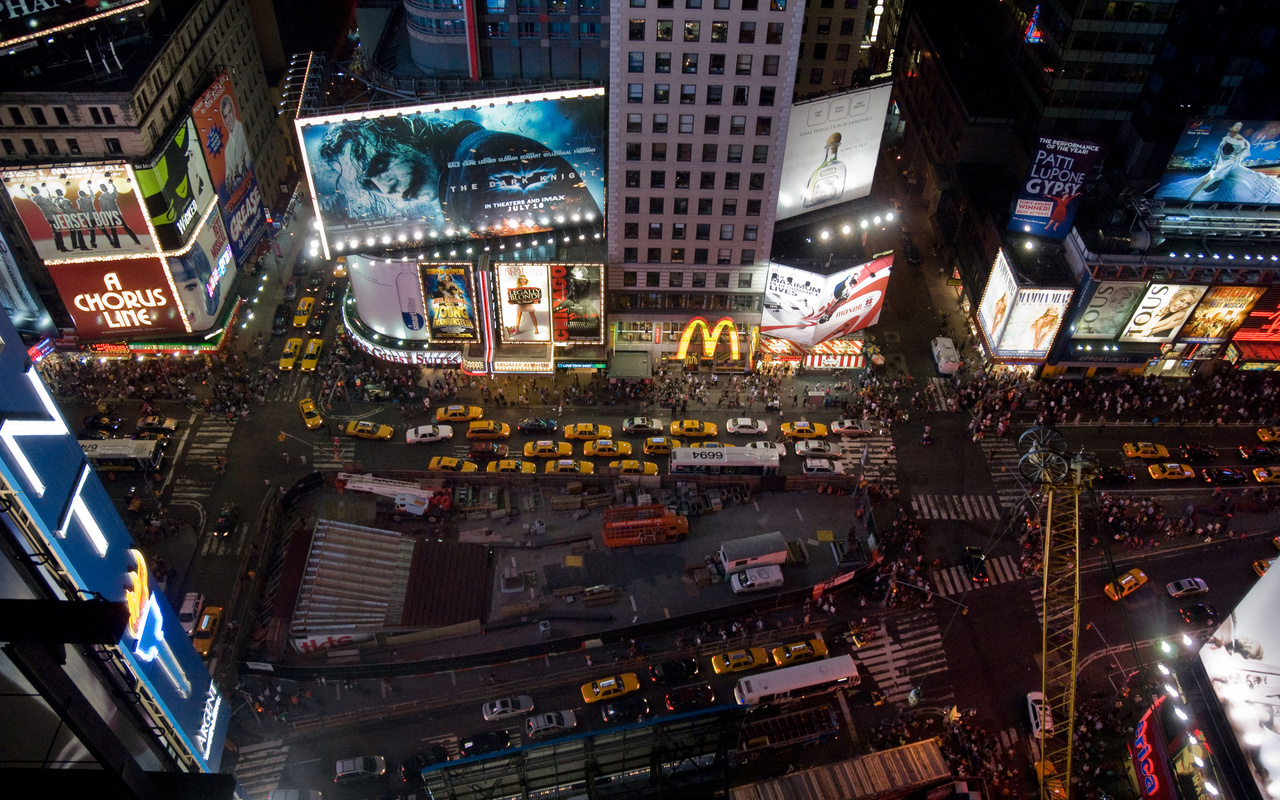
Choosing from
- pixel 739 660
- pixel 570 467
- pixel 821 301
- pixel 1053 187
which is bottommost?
pixel 739 660

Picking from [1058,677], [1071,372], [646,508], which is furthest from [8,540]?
[1071,372]

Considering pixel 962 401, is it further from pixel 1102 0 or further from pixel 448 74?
pixel 448 74

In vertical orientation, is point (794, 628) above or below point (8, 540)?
below

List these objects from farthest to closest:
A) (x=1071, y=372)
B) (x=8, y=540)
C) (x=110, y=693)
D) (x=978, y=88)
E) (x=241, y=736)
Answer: (x=978, y=88) < (x=1071, y=372) < (x=241, y=736) < (x=110, y=693) < (x=8, y=540)

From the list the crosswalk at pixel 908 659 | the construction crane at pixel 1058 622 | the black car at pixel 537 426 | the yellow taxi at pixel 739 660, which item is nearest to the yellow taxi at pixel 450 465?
the black car at pixel 537 426

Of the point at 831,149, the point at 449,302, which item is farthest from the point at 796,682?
the point at 831,149

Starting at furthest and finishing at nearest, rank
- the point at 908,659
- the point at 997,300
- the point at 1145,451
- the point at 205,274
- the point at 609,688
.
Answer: the point at 997,300
the point at 205,274
the point at 1145,451
the point at 908,659
the point at 609,688

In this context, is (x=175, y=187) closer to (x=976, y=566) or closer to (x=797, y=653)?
(x=797, y=653)

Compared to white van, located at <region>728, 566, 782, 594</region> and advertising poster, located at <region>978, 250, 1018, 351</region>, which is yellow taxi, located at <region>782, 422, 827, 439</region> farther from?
advertising poster, located at <region>978, 250, 1018, 351</region>
